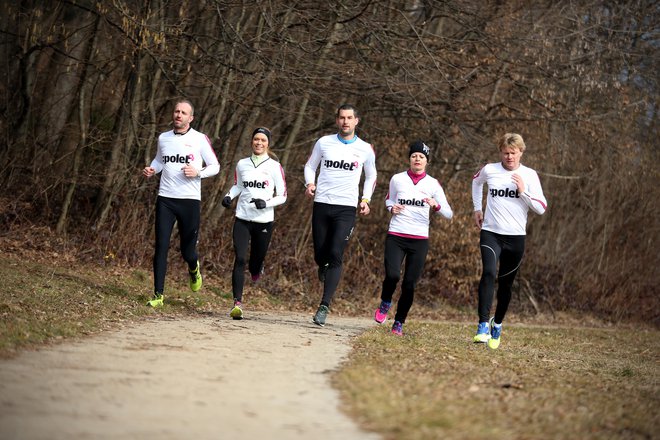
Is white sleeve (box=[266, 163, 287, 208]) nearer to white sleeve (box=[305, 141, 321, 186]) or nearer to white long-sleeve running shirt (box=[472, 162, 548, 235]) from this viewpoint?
white sleeve (box=[305, 141, 321, 186])

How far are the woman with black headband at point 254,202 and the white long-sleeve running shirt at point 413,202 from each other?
4.47ft

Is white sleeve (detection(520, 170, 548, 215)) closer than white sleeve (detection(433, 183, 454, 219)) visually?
Yes

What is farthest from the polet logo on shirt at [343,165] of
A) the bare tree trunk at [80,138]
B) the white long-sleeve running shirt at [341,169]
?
the bare tree trunk at [80,138]

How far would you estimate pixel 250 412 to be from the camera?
5336 mm

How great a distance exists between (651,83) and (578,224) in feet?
19.2

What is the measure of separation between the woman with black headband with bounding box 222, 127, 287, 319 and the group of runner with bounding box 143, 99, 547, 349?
0.04ft

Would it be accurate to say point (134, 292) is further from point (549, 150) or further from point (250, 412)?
point (549, 150)

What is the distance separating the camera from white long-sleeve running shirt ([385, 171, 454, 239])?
10.7 metres

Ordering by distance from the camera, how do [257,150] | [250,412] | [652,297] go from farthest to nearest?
[652,297]
[257,150]
[250,412]

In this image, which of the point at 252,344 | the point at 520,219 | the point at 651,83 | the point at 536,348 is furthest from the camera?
the point at 651,83

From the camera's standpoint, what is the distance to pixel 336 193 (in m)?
10.9

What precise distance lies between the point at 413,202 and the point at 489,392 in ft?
13.9

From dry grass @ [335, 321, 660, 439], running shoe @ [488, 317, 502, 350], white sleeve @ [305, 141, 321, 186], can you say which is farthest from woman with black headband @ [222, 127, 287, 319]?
running shoe @ [488, 317, 502, 350]

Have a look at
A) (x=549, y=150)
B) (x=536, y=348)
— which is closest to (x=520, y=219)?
(x=536, y=348)
